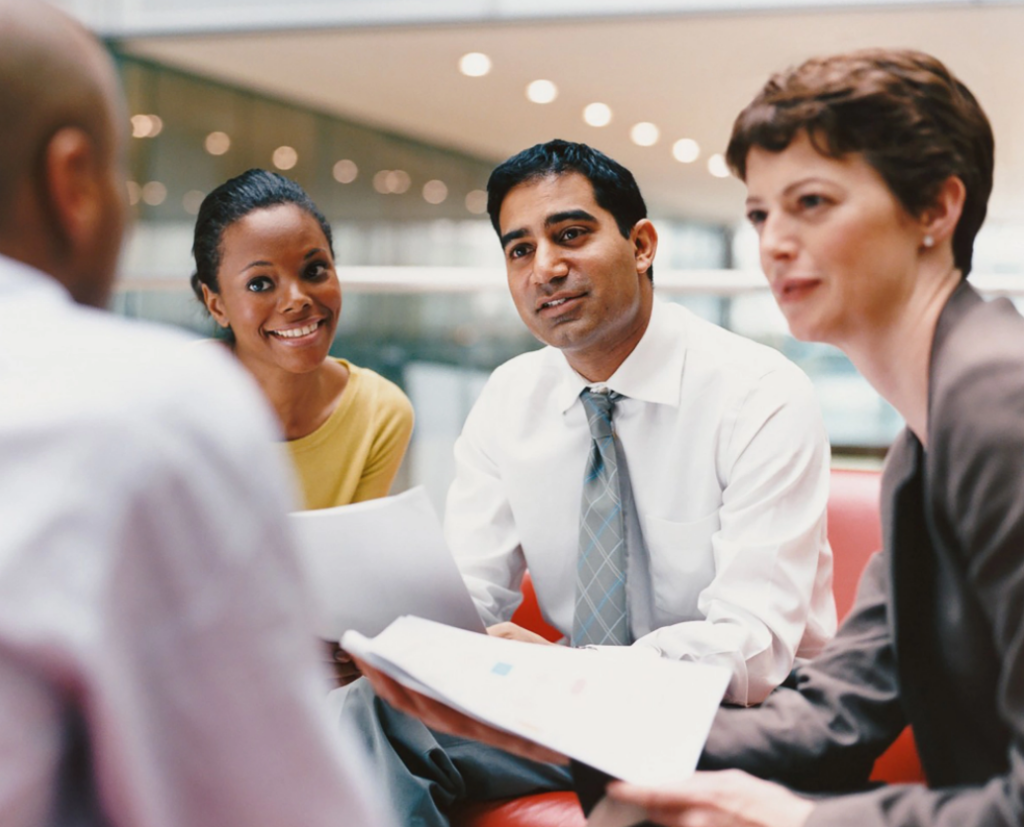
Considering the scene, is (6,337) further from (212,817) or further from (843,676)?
(843,676)

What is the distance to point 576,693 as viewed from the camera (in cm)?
104

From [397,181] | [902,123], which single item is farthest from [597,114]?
[902,123]

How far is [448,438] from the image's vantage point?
4734 mm

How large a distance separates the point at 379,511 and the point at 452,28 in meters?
4.85

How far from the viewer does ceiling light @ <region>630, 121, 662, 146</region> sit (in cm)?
635

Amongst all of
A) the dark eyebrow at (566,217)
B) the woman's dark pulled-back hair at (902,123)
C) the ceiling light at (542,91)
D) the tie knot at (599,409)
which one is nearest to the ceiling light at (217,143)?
the ceiling light at (542,91)

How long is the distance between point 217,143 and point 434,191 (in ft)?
4.85

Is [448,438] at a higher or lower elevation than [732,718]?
lower

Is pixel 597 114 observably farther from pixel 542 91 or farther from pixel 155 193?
pixel 155 193

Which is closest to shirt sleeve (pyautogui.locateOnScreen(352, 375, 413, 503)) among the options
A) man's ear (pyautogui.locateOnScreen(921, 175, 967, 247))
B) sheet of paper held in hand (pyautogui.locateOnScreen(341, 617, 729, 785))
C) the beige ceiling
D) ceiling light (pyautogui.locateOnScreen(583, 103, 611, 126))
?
sheet of paper held in hand (pyautogui.locateOnScreen(341, 617, 729, 785))

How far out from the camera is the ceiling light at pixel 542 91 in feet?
19.7

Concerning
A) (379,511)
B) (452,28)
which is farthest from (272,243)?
(452,28)

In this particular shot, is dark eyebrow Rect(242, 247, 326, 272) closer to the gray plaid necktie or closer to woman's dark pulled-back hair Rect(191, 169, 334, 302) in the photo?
woman's dark pulled-back hair Rect(191, 169, 334, 302)

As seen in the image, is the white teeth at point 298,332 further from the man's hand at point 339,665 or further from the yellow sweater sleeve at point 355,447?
the man's hand at point 339,665
